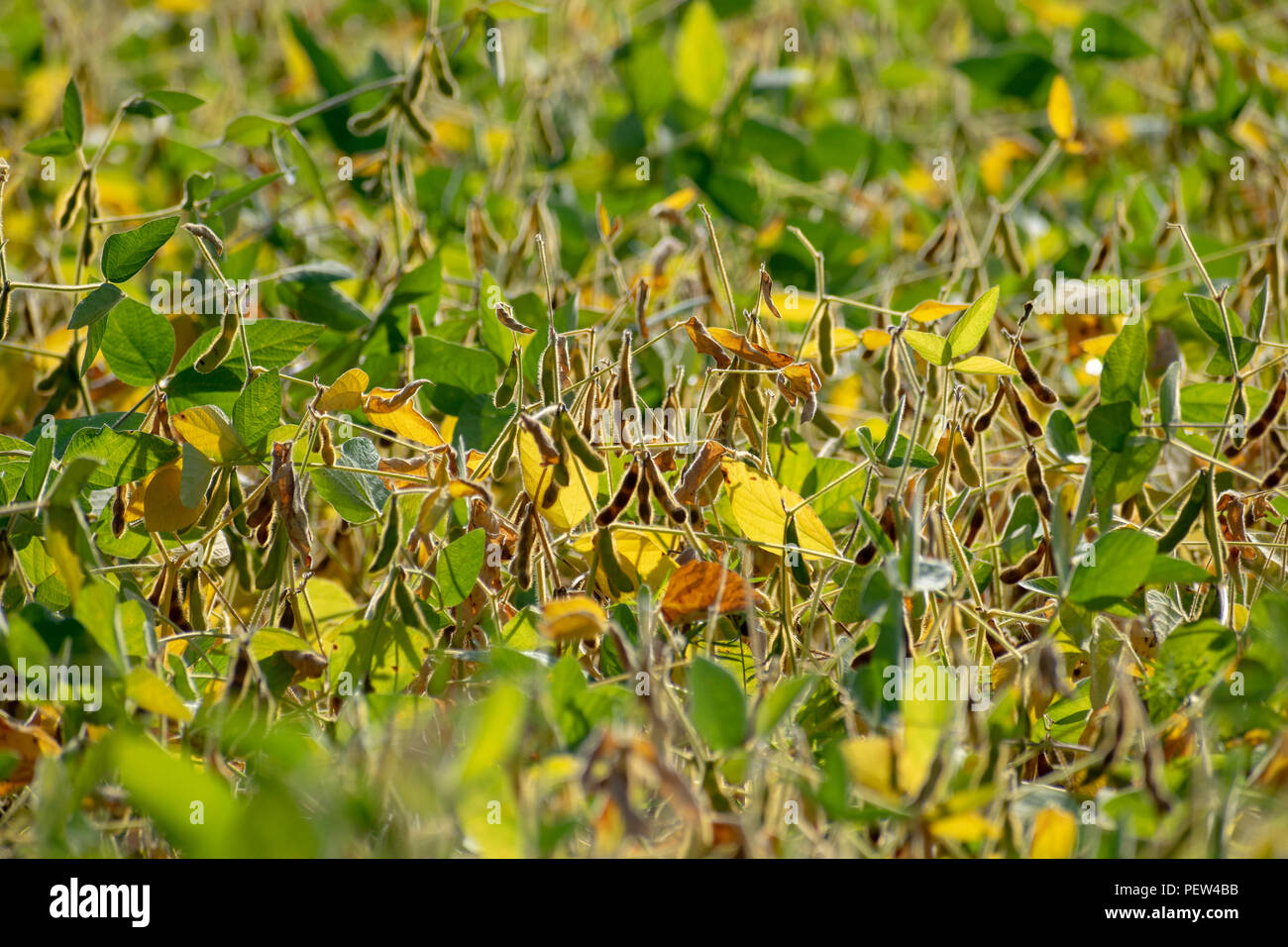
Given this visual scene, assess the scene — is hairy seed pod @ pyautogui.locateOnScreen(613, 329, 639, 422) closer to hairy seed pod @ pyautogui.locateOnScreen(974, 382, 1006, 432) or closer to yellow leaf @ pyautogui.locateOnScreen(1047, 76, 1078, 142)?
hairy seed pod @ pyautogui.locateOnScreen(974, 382, 1006, 432)

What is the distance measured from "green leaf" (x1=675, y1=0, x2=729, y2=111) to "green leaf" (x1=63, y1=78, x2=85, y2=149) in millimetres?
858

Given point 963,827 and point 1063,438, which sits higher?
point 1063,438

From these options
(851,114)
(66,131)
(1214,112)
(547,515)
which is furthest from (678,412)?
(851,114)

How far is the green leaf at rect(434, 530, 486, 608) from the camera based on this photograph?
2.70 ft

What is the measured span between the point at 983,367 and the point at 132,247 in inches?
23.6

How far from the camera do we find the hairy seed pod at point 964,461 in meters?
0.82

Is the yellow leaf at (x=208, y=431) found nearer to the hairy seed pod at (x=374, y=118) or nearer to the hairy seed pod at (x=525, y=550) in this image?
the hairy seed pod at (x=525, y=550)

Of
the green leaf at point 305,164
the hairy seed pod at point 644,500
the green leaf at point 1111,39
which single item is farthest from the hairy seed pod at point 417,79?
the green leaf at point 1111,39

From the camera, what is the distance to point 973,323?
0.80 metres

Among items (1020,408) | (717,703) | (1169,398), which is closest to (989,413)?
(1020,408)

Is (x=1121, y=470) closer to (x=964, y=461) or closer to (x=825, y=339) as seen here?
(x=964, y=461)

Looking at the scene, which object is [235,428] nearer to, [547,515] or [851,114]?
[547,515]

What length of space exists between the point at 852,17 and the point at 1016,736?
1938 mm

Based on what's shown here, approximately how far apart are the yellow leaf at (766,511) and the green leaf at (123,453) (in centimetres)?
39
